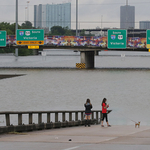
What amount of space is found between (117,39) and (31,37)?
50.7 feet

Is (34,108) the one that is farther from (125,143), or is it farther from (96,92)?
(125,143)

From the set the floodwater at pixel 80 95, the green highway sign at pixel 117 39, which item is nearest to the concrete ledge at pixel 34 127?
the floodwater at pixel 80 95

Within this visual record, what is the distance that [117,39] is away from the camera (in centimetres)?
8162

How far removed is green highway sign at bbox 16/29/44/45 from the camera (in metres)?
81.8

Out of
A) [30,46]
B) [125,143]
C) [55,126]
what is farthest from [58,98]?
[30,46]

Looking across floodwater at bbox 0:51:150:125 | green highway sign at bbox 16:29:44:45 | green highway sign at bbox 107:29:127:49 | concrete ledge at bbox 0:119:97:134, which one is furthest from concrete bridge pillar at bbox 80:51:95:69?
concrete ledge at bbox 0:119:97:134

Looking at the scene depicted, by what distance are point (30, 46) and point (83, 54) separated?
1126cm

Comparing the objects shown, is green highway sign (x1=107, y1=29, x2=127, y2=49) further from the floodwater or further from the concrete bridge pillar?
the floodwater

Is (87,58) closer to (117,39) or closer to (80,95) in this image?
(117,39)

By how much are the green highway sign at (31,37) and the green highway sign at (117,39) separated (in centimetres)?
1226

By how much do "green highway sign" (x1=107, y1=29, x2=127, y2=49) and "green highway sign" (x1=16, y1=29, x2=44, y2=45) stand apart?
40.2 ft

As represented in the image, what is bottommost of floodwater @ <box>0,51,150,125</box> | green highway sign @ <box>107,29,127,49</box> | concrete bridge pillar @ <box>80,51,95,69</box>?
floodwater @ <box>0,51,150,125</box>

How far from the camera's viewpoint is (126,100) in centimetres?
4334

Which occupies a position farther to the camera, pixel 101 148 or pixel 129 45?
pixel 129 45
